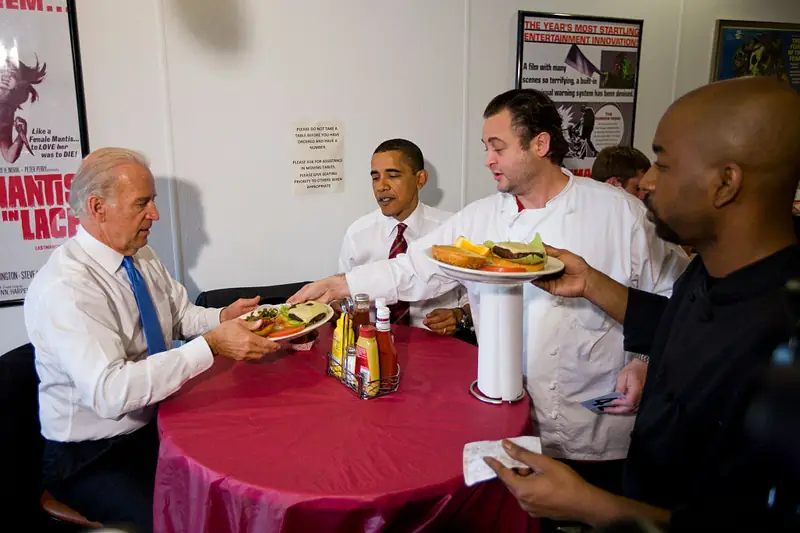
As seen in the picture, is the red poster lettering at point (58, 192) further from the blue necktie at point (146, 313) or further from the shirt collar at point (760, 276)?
the shirt collar at point (760, 276)

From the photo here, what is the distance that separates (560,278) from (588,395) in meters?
0.53

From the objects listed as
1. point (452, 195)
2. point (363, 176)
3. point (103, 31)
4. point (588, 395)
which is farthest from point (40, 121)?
point (588, 395)

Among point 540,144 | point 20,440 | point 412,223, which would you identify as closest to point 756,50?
point 412,223

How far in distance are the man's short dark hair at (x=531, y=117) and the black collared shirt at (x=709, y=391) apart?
0.84 metres

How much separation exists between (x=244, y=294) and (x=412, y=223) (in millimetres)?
954

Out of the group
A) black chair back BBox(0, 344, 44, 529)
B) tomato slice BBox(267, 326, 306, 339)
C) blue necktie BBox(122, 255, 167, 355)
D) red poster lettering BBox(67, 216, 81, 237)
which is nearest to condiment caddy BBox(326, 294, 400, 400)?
tomato slice BBox(267, 326, 306, 339)

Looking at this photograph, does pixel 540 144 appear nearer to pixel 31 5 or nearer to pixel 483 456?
pixel 483 456

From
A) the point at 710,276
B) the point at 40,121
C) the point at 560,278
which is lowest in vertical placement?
the point at 560,278

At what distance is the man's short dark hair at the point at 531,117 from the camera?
6.60 feet

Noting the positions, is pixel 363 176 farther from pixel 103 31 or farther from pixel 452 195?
pixel 103 31

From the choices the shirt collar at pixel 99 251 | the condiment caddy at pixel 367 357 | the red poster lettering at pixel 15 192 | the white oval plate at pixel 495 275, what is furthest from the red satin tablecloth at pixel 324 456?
the red poster lettering at pixel 15 192

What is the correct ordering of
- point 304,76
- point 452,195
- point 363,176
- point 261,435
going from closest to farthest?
point 261,435
point 304,76
point 363,176
point 452,195

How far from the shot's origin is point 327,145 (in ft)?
10.6

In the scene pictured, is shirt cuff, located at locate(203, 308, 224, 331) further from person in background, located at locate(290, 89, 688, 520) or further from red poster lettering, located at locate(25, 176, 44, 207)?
person in background, located at locate(290, 89, 688, 520)
